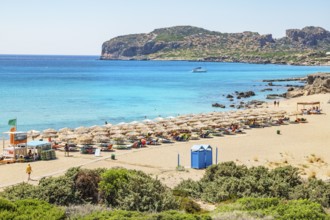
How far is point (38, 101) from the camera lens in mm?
58156

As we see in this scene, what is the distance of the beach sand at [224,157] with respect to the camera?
68.5 feet

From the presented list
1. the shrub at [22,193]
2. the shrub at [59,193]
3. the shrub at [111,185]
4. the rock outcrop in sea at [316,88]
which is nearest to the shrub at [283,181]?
the shrub at [111,185]

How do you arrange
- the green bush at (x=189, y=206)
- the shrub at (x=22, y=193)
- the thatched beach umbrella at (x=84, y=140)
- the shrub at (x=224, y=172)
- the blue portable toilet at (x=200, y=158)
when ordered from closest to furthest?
the shrub at (x=22, y=193)
the green bush at (x=189, y=206)
the shrub at (x=224, y=172)
the blue portable toilet at (x=200, y=158)
the thatched beach umbrella at (x=84, y=140)

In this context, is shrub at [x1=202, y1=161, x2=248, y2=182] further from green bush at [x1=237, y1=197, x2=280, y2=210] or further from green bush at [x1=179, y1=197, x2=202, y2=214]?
green bush at [x1=237, y1=197, x2=280, y2=210]

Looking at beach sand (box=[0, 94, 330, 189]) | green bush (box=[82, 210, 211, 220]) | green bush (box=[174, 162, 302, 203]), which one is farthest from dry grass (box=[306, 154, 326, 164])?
green bush (box=[82, 210, 211, 220])

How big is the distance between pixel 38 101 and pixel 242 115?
29.8 meters

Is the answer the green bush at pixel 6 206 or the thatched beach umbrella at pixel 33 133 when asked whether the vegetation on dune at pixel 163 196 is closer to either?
the green bush at pixel 6 206

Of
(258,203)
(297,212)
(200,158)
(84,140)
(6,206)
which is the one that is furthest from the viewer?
(84,140)

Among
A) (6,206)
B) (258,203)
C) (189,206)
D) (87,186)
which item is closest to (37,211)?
(6,206)

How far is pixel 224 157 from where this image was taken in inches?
991

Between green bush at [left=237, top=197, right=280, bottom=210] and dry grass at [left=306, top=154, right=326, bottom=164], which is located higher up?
green bush at [left=237, top=197, right=280, bottom=210]

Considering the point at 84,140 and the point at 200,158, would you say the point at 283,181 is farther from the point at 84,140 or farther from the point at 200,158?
the point at 84,140

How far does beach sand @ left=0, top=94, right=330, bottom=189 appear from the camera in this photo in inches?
822

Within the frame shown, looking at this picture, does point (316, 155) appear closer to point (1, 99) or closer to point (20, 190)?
point (20, 190)
